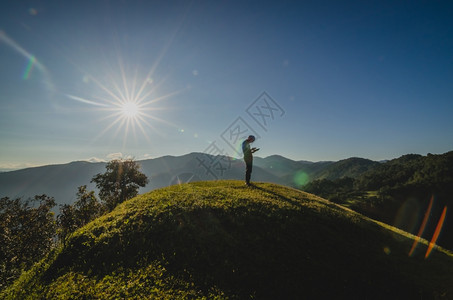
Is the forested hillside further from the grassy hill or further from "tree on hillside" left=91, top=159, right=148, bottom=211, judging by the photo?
"tree on hillside" left=91, top=159, right=148, bottom=211

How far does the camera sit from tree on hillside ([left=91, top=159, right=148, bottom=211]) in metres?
41.3

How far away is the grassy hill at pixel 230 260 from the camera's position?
7648 mm

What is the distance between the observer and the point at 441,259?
1273 centimetres

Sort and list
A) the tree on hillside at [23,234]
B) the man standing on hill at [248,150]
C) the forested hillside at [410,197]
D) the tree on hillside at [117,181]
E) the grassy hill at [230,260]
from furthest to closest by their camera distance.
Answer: the forested hillside at [410,197], the tree on hillside at [117,181], the tree on hillside at [23,234], the man standing on hill at [248,150], the grassy hill at [230,260]

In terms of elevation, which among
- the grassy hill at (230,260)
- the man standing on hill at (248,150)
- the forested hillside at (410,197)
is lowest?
the forested hillside at (410,197)

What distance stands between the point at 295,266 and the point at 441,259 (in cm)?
1243

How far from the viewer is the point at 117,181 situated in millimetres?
41906

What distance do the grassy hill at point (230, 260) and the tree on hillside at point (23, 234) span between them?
18799mm

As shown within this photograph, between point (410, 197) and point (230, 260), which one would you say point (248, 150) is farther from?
point (410, 197)

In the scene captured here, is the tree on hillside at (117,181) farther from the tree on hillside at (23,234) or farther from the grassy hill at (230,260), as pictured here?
the grassy hill at (230,260)

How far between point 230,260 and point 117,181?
41.6 metres

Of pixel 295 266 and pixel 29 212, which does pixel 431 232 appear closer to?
pixel 295 266

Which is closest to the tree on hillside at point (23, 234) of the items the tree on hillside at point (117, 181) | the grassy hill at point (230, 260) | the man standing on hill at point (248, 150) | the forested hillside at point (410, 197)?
the tree on hillside at point (117, 181)

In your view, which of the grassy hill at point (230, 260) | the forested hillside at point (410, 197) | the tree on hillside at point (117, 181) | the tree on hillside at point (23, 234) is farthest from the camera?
the forested hillside at point (410, 197)
